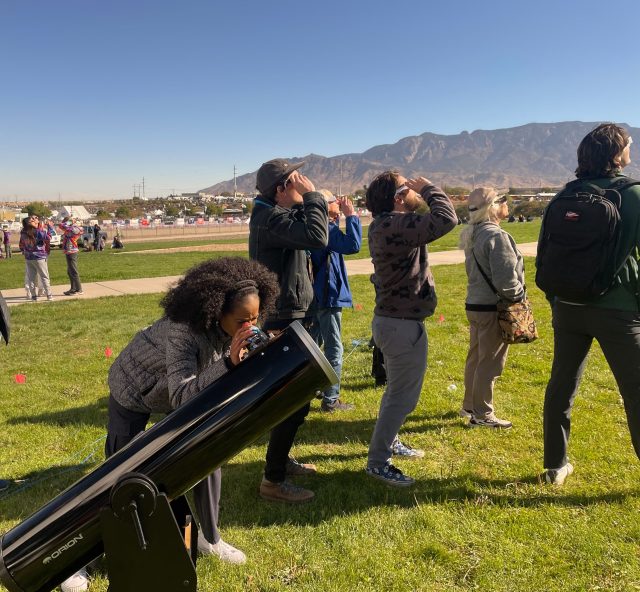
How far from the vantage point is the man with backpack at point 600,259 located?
277 cm

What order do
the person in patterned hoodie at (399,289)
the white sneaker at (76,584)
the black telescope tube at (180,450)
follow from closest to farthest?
the black telescope tube at (180,450) → the white sneaker at (76,584) → the person in patterned hoodie at (399,289)

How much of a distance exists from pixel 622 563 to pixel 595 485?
30.0 inches

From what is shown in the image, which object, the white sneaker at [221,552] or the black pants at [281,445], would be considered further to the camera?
the black pants at [281,445]

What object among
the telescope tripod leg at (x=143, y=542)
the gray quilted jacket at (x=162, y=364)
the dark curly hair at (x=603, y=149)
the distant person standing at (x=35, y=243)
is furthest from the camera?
the distant person standing at (x=35, y=243)

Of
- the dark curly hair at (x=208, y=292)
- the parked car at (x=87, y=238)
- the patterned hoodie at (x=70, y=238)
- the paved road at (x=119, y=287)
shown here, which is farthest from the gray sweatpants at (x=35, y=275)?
the parked car at (x=87, y=238)

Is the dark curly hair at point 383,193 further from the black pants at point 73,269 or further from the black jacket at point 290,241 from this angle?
the black pants at point 73,269

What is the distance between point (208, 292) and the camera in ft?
7.13

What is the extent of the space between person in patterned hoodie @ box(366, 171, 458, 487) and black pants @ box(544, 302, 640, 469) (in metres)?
0.79

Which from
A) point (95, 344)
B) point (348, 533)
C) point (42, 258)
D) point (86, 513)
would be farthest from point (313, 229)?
point (42, 258)

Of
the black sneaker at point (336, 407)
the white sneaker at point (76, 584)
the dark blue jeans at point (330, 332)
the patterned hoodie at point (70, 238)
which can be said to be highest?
the patterned hoodie at point (70, 238)

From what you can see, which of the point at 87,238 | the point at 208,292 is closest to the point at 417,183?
the point at 208,292

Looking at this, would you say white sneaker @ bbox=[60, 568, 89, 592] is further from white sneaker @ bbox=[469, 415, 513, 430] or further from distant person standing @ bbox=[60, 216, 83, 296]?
distant person standing @ bbox=[60, 216, 83, 296]

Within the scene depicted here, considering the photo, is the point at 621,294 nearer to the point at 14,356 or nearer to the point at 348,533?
the point at 348,533

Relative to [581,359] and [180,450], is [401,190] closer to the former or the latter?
[581,359]
